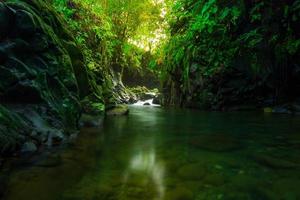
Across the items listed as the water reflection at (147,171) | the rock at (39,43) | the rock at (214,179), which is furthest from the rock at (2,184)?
the rock at (39,43)

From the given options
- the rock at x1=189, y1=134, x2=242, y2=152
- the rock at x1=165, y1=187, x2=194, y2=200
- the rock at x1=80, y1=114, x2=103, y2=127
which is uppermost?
the rock at x1=80, y1=114, x2=103, y2=127

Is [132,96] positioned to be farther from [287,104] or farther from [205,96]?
[287,104]

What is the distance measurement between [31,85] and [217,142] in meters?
3.59

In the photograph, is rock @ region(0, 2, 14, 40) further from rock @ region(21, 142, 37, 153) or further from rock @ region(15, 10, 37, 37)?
rock @ region(21, 142, 37, 153)

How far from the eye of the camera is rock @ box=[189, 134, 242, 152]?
16.6 feet

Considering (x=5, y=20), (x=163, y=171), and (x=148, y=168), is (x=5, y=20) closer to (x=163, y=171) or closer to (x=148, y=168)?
(x=148, y=168)

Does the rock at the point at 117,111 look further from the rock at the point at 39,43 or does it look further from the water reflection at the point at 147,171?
the water reflection at the point at 147,171

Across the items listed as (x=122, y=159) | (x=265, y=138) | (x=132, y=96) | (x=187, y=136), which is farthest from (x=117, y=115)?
(x=132, y=96)

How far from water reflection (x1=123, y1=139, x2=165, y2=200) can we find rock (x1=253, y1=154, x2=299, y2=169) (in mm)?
1368

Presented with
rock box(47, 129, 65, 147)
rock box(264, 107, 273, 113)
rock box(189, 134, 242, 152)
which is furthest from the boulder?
rock box(264, 107, 273, 113)

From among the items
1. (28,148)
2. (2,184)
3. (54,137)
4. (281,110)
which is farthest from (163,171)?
(281,110)

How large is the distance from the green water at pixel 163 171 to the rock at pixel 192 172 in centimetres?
1

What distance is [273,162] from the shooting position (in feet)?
13.2

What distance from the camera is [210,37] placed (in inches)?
270
